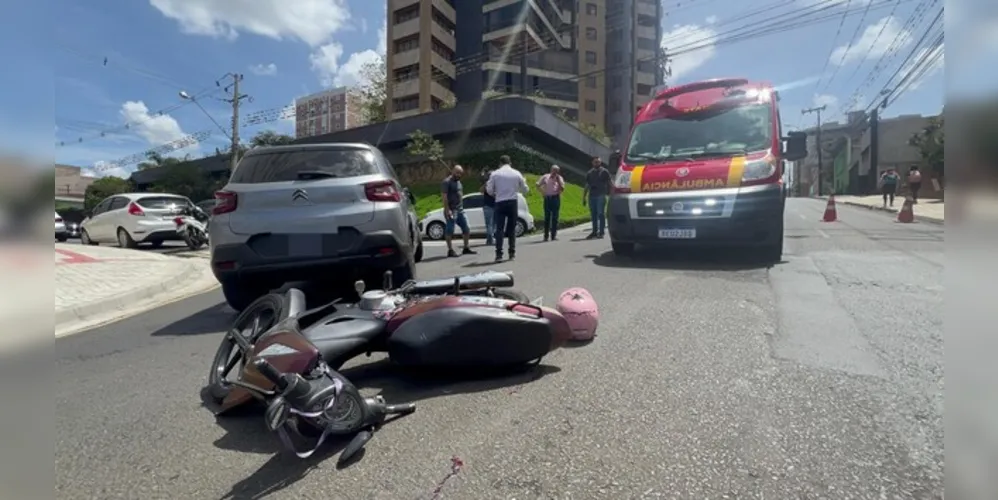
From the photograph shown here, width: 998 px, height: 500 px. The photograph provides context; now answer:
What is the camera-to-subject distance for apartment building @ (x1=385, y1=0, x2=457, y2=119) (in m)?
43.6

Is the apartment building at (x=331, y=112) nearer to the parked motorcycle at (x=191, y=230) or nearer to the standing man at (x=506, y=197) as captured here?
the parked motorcycle at (x=191, y=230)

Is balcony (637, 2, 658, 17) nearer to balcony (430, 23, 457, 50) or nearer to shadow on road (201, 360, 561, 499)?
balcony (430, 23, 457, 50)

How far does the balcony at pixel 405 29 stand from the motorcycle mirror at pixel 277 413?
155ft

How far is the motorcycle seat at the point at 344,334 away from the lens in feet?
8.04

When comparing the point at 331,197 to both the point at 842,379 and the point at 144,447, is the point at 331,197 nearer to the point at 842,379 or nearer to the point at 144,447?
the point at 144,447

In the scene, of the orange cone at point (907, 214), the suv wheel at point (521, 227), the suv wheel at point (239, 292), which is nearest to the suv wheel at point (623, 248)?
the suv wheel at point (239, 292)

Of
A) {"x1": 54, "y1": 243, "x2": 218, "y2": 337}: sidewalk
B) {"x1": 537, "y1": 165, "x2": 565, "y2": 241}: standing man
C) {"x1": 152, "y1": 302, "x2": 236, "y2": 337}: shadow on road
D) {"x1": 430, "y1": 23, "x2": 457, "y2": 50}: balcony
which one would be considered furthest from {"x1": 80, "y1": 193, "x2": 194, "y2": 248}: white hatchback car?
{"x1": 430, "y1": 23, "x2": 457, "y2": 50}: balcony

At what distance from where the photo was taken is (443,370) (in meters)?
2.74

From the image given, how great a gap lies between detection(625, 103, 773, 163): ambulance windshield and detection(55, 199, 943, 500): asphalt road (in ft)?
Result: 8.95

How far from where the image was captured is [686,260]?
6.53 metres

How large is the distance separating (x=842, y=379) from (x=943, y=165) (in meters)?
2.16

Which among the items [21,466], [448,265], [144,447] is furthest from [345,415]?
[448,265]

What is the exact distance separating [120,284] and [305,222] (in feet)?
15.1

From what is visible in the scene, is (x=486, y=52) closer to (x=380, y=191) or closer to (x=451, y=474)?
(x=380, y=191)
